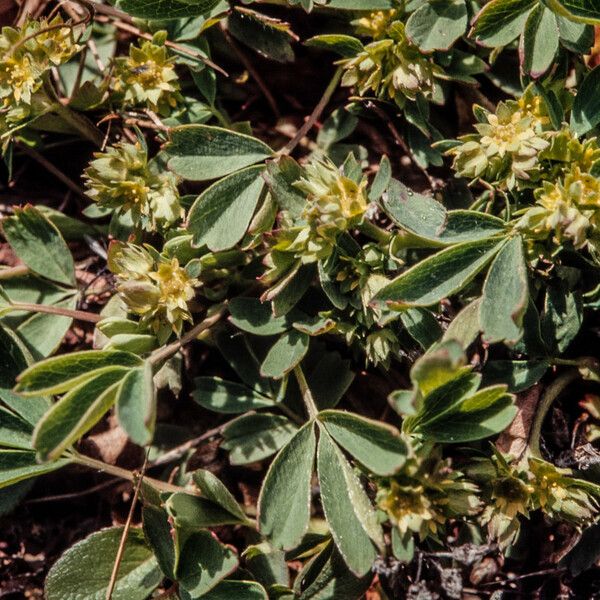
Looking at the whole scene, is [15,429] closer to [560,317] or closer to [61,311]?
[61,311]

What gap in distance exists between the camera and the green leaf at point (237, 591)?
6.54 feet

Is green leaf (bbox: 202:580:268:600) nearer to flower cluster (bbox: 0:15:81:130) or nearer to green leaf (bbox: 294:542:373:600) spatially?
green leaf (bbox: 294:542:373:600)

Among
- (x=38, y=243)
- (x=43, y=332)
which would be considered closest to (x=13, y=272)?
(x=38, y=243)

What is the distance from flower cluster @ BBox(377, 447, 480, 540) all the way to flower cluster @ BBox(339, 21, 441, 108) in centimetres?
101

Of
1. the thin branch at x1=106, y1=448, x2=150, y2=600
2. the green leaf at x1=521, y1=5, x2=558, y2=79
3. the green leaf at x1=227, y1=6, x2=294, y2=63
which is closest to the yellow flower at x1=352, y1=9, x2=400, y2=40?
the green leaf at x1=227, y1=6, x2=294, y2=63

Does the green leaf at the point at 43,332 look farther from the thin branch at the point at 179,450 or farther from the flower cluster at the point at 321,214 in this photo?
the flower cluster at the point at 321,214

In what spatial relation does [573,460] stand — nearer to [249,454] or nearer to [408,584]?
[408,584]

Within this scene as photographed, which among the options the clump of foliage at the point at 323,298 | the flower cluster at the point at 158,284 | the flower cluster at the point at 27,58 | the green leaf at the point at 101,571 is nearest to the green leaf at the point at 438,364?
the clump of foliage at the point at 323,298

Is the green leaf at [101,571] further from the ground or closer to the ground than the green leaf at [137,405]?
closer to the ground

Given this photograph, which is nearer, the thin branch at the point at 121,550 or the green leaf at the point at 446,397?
the green leaf at the point at 446,397

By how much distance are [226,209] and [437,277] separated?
63 centimetres

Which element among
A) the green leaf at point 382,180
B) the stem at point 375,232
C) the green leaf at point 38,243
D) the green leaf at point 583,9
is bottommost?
the green leaf at point 38,243

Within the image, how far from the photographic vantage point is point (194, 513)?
2.05m

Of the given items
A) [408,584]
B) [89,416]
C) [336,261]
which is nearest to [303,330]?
[336,261]
